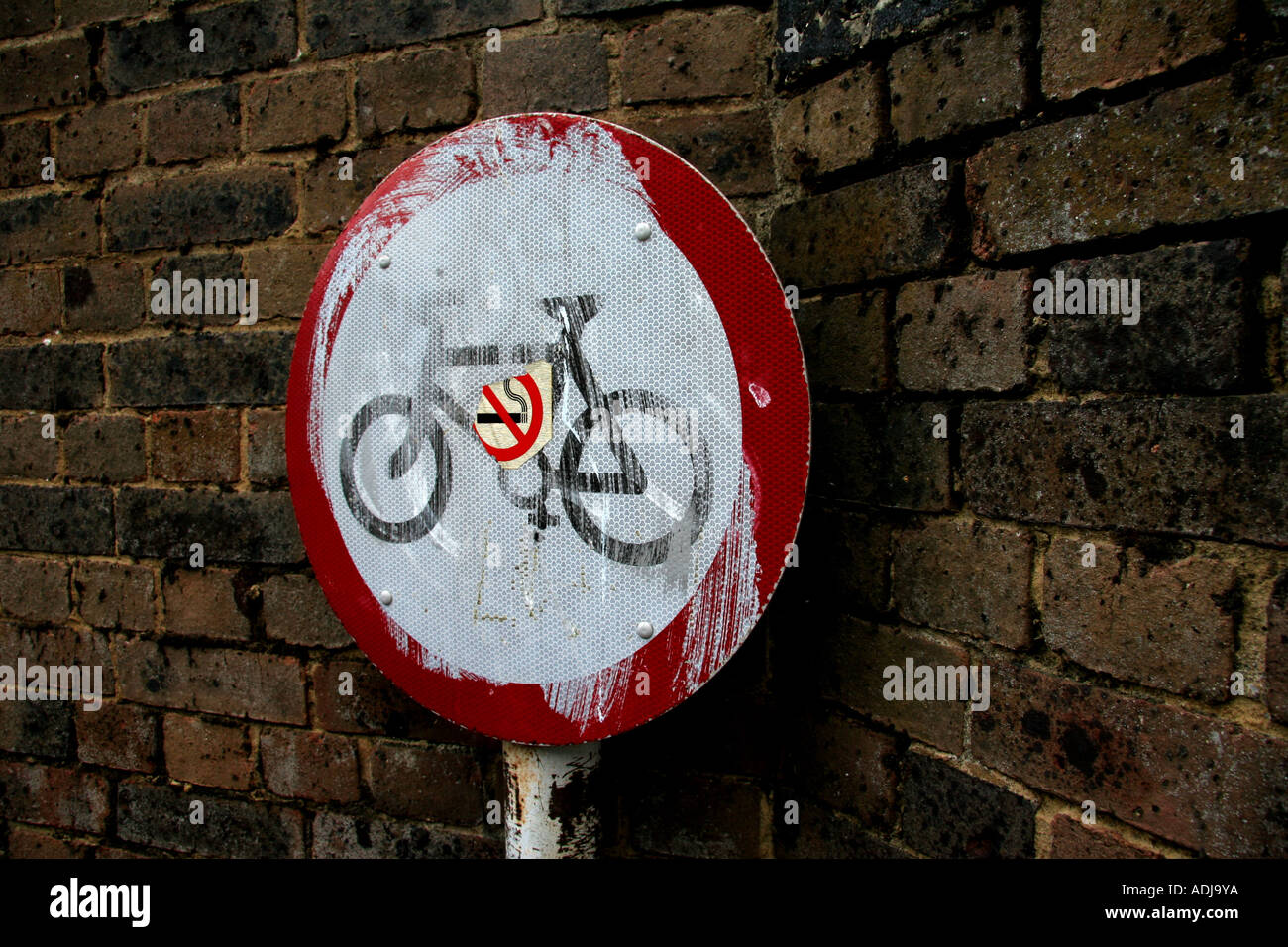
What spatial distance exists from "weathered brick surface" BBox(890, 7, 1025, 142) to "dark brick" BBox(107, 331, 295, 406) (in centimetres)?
98

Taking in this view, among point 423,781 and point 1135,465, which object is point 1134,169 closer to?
point 1135,465

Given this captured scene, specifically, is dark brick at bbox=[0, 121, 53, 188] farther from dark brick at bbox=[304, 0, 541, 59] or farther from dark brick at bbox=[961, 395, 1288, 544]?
dark brick at bbox=[961, 395, 1288, 544]

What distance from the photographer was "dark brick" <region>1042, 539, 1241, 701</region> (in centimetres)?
72

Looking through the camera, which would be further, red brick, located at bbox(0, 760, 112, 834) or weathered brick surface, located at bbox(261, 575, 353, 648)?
red brick, located at bbox(0, 760, 112, 834)

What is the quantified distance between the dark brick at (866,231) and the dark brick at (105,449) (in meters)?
1.15

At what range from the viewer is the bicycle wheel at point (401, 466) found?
918mm

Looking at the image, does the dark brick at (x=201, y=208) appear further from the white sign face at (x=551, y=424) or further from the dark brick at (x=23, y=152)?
the white sign face at (x=551, y=424)

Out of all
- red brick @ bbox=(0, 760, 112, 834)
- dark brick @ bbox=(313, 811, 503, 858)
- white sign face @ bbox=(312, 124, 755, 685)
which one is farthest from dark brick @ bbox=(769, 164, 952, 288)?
red brick @ bbox=(0, 760, 112, 834)

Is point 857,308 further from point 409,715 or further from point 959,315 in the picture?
point 409,715

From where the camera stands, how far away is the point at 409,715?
1.27 meters

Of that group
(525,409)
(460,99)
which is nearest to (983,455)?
(525,409)

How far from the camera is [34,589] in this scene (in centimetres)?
147

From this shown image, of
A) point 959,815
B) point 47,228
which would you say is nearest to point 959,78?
point 959,815

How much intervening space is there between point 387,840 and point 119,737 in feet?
1.87
